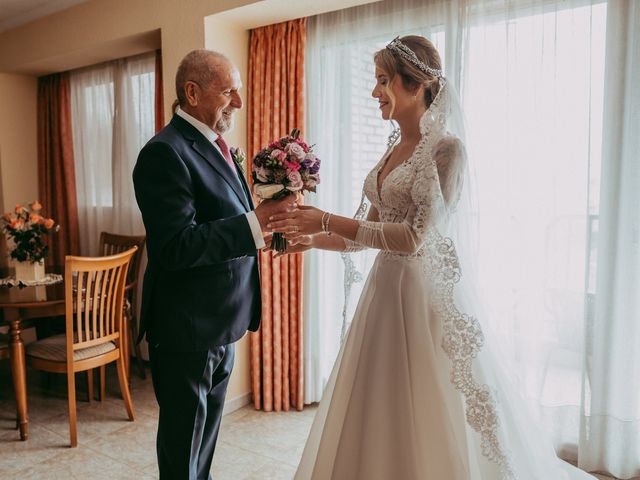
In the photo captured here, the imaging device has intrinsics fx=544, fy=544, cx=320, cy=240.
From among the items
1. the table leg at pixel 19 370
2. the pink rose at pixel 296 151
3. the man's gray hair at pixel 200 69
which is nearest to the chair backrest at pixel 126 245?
the table leg at pixel 19 370

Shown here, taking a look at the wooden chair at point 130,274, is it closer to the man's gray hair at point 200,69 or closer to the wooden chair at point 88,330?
the wooden chair at point 88,330

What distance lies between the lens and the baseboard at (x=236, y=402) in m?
3.62

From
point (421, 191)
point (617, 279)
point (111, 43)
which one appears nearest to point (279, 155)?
point (421, 191)

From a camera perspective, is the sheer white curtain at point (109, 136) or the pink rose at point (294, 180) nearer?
the pink rose at point (294, 180)

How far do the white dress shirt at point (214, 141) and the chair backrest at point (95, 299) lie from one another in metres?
1.41

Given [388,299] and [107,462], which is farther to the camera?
[107,462]

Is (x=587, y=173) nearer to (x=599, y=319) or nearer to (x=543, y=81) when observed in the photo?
(x=543, y=81)

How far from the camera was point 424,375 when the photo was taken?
6.40 feet

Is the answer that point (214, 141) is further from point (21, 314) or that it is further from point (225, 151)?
point (21, 314)

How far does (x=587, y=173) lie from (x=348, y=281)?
4.31 feet

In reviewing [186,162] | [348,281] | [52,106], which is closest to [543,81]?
[348,281]

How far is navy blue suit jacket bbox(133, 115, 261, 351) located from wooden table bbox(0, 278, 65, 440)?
1.49 m

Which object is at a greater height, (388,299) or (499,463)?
(388,299)

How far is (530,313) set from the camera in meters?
2.87
